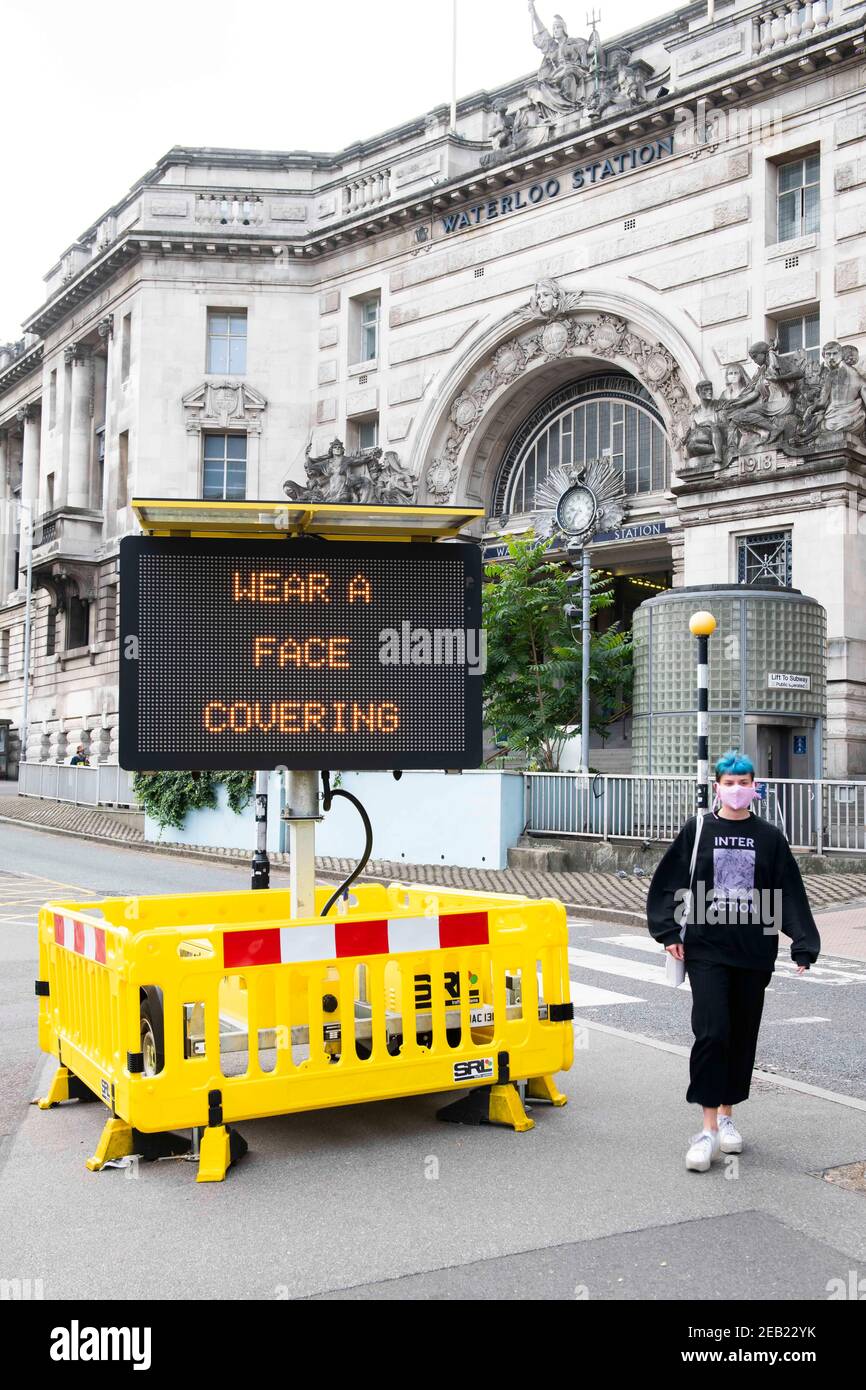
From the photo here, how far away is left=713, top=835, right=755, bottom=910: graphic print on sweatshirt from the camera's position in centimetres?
589

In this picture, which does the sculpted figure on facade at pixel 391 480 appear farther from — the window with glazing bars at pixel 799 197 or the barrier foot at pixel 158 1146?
the barrier foot at pixel 158 1146

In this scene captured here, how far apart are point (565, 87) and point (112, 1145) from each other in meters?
35.3

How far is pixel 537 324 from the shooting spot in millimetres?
35531

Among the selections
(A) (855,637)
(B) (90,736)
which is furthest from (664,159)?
(B) (90,736)

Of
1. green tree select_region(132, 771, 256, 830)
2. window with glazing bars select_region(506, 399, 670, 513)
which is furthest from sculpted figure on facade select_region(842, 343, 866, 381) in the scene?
green tree select_region(132, 771, 256, 830)

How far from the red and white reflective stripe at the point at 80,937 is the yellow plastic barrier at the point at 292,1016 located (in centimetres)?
1

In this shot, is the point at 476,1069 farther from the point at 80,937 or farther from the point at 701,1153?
the point at 80,937

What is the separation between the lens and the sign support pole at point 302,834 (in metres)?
6.80

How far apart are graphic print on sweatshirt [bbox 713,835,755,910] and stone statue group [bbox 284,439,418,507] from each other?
31979mm

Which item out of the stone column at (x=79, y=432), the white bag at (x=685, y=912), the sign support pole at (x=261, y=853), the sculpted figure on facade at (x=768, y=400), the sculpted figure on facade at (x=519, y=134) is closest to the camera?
the white bag at (x=685, y=912)

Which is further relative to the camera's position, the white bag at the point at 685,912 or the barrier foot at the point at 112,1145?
the white bag at the point at 685,912

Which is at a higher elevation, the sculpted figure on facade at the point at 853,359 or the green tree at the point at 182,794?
the sculpted figure on facade at the point at 853,359

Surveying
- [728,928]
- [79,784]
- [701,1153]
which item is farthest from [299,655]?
[79,784]

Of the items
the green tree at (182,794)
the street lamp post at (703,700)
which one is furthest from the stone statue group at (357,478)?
the street lamp post at (703,700)
